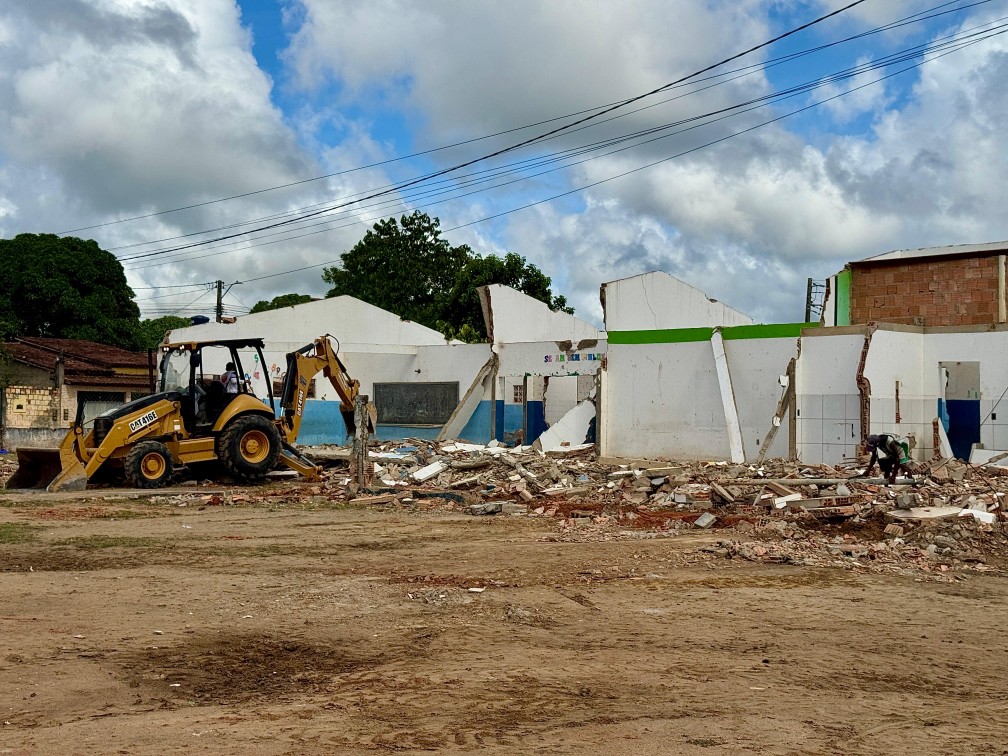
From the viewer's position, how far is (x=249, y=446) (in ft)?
66.1

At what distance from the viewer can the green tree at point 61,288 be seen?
46.2 meters

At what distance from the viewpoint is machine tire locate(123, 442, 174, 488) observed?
1928 cm

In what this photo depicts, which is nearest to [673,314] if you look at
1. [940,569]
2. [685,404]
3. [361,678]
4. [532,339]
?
[532,339]

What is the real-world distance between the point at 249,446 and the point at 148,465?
1889 mm

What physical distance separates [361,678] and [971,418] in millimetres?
18405

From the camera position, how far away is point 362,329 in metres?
39.1

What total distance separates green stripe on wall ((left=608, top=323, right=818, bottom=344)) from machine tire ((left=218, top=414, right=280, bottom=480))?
920 centimetres

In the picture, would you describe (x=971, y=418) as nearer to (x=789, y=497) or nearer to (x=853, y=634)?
(x=789, y=497)

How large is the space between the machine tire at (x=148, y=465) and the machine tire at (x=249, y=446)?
102cm

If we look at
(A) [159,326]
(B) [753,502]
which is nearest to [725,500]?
(B) [753,502]

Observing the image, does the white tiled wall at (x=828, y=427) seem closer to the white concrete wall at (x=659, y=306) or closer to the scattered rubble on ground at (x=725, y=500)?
the scattered rubble on ground at (x=725, y=500)

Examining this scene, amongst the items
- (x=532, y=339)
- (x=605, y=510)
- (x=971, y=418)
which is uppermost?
(x=532, y=339)

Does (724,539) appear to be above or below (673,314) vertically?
below

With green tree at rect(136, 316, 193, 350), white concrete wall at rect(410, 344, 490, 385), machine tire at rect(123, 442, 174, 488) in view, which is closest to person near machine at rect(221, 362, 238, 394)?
machine tire at rect(123, 442, 174, 488)
